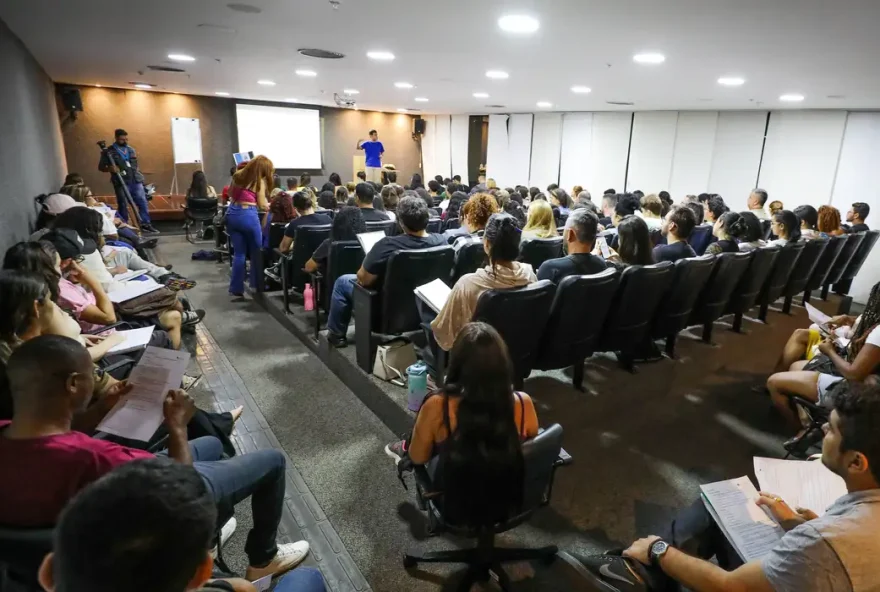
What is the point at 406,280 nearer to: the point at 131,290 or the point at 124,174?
the point at 131,290

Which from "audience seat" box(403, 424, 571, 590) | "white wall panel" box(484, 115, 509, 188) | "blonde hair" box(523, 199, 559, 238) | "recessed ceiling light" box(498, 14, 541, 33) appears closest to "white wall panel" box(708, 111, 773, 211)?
"white wall panel" box(484, 115, 509, 188)

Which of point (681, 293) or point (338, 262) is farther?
point (338, 262)

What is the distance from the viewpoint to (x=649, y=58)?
→ 4082mm

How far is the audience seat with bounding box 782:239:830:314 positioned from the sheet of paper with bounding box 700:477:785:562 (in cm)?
392

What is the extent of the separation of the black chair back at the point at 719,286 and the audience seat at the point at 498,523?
251cm

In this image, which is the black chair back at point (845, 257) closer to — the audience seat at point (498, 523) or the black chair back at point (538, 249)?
the black chair back at point (538, 249)

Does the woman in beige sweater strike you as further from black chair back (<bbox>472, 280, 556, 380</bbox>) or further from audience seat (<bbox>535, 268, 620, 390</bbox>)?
audience seat (<bbox>535, 268, 620, 390</bbox>)

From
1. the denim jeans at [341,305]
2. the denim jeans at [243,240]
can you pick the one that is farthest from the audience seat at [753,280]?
the denim jeans at [243,240]

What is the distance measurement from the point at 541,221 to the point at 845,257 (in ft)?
12.2

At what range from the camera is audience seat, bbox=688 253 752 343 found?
3670 mm

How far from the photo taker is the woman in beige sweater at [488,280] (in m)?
2.44

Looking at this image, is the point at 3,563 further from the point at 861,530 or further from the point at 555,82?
the point at 555,82

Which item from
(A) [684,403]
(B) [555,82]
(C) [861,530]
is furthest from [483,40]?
(C) [861,530]

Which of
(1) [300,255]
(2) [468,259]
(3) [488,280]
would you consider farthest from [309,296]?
(3) [488,280]
